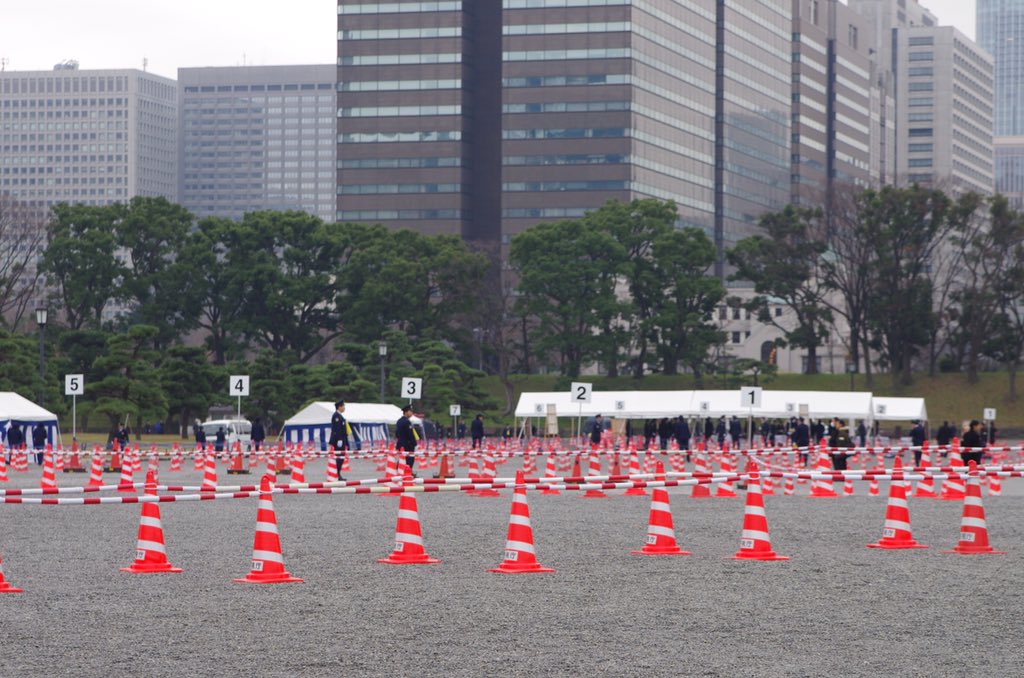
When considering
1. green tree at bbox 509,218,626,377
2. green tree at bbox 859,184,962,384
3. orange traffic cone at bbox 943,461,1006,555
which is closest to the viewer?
orange traffic cone at bbox 943,461,1006,555

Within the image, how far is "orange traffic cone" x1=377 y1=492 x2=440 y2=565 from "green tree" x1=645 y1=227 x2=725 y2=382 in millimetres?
84929

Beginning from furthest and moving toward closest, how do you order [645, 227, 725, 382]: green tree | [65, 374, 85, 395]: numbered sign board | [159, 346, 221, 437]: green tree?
[645, 227, 725, 382]: green tree → [159, 346, 221, 437]: green tree → [65, 374, 85, 395]: numbered sign board

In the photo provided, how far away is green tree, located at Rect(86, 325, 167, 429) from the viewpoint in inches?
2726

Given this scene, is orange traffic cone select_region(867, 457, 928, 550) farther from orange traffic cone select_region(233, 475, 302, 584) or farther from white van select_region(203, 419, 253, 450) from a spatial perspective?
white van select_region(203, 419, 253, 450)

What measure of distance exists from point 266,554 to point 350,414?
5161 centimetres

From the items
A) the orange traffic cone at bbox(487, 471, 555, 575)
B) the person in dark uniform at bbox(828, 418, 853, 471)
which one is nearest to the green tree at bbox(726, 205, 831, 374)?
the person in dark uniform at bbox(828, 418, 853, 471)

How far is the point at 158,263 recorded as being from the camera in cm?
10388

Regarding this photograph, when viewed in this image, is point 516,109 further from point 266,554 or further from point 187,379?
point 266,554

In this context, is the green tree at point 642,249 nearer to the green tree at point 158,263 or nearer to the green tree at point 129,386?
the green tree at point 158,263

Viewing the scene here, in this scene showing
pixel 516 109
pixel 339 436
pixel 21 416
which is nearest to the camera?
pixel 339 436

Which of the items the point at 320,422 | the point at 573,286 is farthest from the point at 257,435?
the point at 573,286

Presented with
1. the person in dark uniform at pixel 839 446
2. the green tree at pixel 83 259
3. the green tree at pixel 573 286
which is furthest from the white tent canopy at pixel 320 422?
the green tree at pixel 83 259

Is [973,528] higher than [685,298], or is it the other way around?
[685,298]

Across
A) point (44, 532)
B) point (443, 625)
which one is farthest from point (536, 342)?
point (443, 625)
